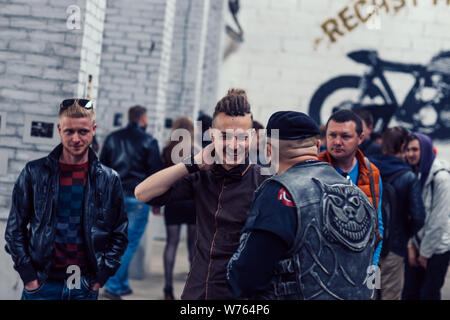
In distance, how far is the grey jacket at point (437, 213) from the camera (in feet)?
19.8

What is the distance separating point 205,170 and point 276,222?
34.9 inches

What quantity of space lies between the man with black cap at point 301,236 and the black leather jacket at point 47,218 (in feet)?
4.69

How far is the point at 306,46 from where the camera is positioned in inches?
612

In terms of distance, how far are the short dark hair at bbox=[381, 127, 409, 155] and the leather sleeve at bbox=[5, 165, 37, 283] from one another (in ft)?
11.0

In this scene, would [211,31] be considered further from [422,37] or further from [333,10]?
[422,37]

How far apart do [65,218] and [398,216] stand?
286cm

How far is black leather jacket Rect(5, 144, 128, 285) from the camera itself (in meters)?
3.78

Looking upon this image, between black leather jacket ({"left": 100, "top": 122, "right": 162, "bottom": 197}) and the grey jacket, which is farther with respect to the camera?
black leather jacket ({"left": 100, "top": 122, "right": 162, "bottom": 197})

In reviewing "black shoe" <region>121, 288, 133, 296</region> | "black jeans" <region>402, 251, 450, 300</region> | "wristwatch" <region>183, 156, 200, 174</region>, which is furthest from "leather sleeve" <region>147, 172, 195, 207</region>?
"black shoe" <region>121, 288, 133, 296</region>

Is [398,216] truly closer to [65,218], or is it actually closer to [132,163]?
[65,218]

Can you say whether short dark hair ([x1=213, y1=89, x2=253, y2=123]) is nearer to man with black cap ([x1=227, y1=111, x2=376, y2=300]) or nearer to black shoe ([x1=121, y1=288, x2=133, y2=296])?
man with black cap ([x1=227, y1=111, x2=376, y2=300])

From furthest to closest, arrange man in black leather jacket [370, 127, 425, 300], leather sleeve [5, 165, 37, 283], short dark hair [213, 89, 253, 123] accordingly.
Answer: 1. man in black leather jacket [370, 127, 425, 300]
2. leather sleeve [5, 165, 37, 283]
3. short dark hair [213, 89, 253, 123]
